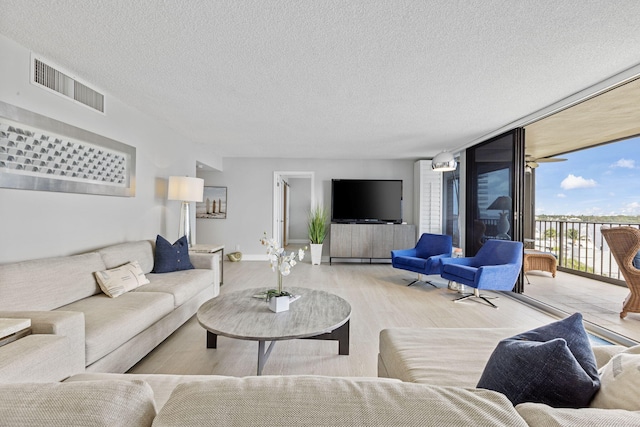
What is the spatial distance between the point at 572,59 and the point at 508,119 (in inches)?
60.1

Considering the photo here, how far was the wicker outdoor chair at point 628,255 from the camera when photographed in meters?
2.99

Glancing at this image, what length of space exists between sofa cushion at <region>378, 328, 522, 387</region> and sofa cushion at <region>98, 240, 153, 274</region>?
2.49 metres

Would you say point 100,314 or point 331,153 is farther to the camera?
point 331,153

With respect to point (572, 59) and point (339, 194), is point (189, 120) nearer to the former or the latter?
point (339, 194)

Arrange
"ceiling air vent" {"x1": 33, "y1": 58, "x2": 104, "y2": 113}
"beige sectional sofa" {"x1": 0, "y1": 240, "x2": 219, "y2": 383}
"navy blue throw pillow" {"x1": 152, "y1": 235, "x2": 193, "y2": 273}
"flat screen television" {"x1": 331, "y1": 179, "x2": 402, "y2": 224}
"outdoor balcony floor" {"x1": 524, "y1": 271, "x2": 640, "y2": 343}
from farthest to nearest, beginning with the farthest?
"flat screen television" {"x1": 331, "y1": 179, "x2": 402, "y2": 224} → "navy blue throw pillow" {"x1": 152, "y1": 235, "x2": 193, "y2": 273} → "outdoor balcony floor" {"x1": 524, "y1": 271, "x2": 640, "y2": 343} → "ceiling air vent" {"x1": 33, "y1": 58, "x2": 104, "y2": 113} → "beige sectional sofa" {"x1": 0, "y1": 240, "x2": 219, "y2": 383}

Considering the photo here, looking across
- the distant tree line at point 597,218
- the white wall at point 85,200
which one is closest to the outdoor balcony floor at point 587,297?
the distant tree line at point 597,218

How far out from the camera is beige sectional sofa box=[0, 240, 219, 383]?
52.9 inches

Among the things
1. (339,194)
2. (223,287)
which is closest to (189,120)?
(223,287)

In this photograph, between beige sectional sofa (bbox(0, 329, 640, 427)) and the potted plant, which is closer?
beige sectional sofa (bbox(0, 329, 640, 427))

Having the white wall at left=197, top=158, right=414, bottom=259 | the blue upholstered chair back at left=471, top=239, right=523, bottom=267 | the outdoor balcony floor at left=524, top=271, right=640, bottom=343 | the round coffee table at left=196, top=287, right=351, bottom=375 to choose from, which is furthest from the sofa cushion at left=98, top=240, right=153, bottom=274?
the outdoor balcony floor at left=524, top=271, right=640, bottom=343

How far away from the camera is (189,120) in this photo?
3.87 meters

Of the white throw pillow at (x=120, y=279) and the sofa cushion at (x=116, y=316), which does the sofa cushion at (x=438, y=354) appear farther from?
the white throw pillow at (x=120, y=279)

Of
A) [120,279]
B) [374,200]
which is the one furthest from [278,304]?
[374,200]

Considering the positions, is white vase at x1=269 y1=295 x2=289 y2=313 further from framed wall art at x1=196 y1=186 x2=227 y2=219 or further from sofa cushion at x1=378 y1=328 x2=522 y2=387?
framed wall art at x1=196 y1=186 x2=227 y2=219
